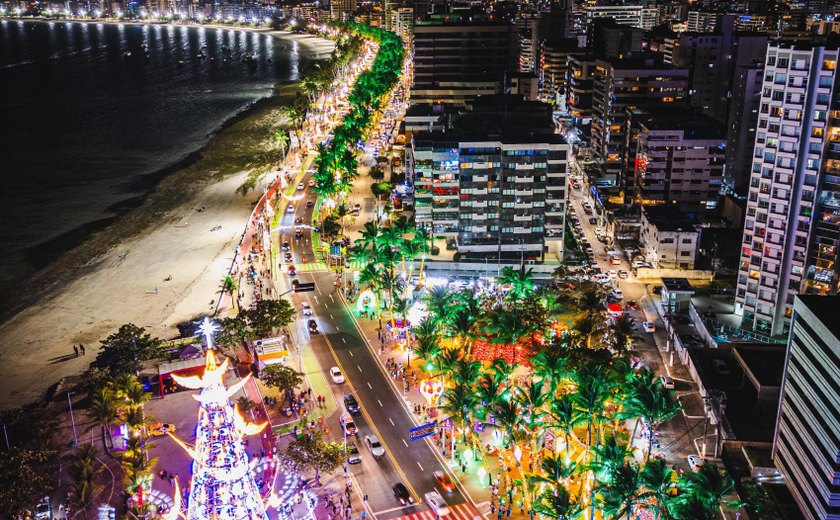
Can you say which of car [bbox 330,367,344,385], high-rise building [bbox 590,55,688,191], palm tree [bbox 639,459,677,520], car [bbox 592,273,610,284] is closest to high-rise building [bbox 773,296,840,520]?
palm tree [bbox 639,459,677,520]

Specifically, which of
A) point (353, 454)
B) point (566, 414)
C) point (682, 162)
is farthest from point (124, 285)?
point (682, 162)

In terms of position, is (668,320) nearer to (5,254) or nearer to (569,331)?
(569,331)

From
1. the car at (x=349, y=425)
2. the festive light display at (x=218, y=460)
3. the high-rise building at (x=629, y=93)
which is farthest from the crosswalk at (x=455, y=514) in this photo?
the high-rise building at (x=629, y=93)

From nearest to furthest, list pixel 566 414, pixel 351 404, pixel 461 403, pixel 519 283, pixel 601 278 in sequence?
pixel 566 414
pixel 461 403
pixel 351 404
pixel 519 283
pixel 601 278

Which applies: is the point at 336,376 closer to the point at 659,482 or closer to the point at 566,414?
the point at 566,414

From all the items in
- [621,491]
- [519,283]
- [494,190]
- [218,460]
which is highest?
[494,190]

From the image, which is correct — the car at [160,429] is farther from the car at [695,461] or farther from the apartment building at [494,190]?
the apartment building at [494,190]

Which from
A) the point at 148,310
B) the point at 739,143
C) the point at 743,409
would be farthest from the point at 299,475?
the point at 739,143
